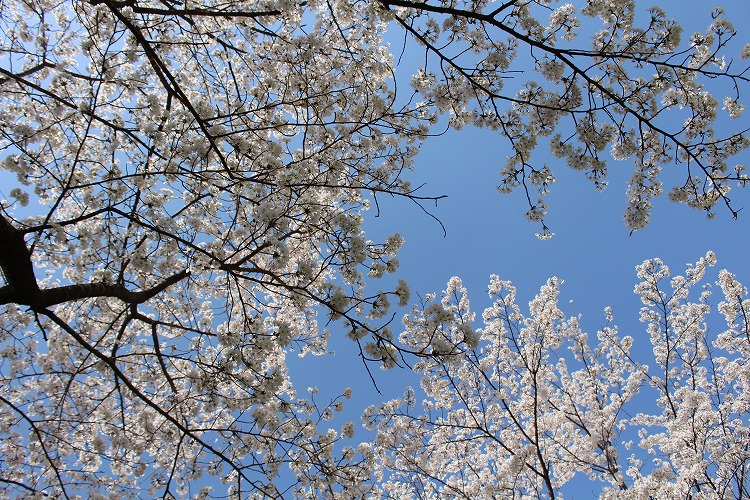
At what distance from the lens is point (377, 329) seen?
3.37m

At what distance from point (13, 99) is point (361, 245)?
4253 mm

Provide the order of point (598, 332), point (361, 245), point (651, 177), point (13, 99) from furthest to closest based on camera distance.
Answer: point (598, 332)
point (13, 99)
point (651, 177)
point (361, 245)

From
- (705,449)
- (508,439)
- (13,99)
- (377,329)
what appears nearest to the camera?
(377,329)

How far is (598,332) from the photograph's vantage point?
10.1 metres

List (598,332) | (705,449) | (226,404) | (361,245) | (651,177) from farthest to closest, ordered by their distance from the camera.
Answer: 1. (598,332)
2. (705,449)
3. (226,404)
4. (651,177)
5. (361,245)

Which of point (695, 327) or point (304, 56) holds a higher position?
point (304, 56)

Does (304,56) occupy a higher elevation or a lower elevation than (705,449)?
higher

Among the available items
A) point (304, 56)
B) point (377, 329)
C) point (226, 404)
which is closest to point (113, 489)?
point (226, 404)

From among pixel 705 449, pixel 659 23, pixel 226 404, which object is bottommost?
pixel 705 449

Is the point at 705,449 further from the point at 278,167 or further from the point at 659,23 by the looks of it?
the point at 278,167

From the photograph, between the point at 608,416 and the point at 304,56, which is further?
the point at 608,416

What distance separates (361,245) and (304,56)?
2536mm

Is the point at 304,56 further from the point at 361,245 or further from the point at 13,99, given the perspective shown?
the point at 13,99

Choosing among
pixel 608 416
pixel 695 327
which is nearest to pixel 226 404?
pixel 608 416
